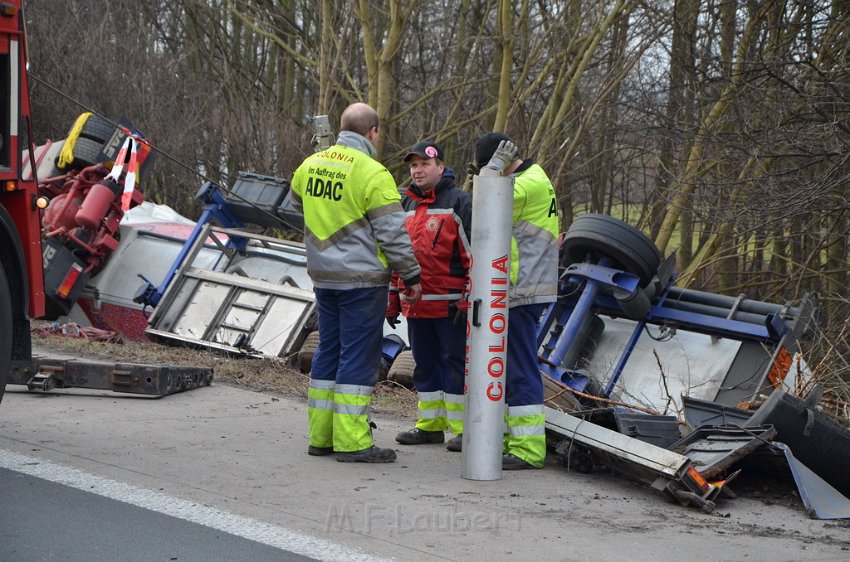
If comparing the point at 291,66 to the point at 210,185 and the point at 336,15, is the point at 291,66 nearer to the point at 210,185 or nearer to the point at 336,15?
the point at 336,15

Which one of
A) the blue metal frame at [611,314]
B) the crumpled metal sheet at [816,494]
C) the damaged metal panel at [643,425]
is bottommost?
the crumpled metal sheet at [816,494]

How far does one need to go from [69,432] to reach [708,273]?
912 centimetres

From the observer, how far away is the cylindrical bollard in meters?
5.65

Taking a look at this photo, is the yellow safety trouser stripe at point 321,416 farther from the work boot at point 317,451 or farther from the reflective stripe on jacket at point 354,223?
the reflective stripe on jacket at point 354,223

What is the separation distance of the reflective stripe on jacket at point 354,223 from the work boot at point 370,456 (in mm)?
890

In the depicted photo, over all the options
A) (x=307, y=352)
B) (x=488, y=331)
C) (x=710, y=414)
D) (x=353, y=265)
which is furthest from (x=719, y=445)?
(x=307, y=352)

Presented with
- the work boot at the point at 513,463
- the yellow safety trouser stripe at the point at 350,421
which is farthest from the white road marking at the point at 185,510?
the work boot at the point at 513,463

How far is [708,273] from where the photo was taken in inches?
531

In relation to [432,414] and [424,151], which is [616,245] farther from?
[424,151]

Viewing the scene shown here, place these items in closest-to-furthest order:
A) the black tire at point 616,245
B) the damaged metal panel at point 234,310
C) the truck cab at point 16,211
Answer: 1. the truck cab at point 16,211
2. the black tire at point 616,245
3. the damaged metal panel at point 234,310

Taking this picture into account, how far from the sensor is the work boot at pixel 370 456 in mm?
5945

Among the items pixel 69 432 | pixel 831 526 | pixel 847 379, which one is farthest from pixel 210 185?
pixel 831 526

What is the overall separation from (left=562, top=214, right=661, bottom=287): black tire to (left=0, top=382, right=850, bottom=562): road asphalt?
7.73 feet

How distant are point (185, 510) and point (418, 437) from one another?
6.89ft
